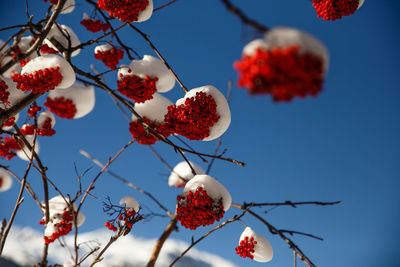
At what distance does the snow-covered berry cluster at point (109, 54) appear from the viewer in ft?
7.71

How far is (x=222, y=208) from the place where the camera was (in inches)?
66.6

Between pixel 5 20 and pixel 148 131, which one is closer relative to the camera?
pixel 148 131

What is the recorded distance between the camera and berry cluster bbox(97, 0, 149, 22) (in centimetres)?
165

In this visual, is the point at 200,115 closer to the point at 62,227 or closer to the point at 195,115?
the point at 195,115

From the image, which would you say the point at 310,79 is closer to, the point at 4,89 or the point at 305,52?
the point at 305,52

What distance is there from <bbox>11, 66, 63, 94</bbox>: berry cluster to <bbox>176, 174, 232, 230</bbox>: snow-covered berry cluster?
3.58 ft

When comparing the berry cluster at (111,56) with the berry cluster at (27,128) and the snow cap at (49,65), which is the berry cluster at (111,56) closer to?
the snow cap at (49,65)

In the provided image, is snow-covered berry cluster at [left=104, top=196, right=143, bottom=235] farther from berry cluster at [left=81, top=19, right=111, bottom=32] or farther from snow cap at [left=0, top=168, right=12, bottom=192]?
snow cap at [left=0, top=168, right=12, bottom=192]

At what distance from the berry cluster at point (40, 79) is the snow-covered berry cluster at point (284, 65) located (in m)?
1.32

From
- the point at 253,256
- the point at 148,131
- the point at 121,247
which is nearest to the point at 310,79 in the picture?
the point at 148,131

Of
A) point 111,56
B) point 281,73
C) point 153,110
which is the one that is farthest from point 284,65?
point 111,56

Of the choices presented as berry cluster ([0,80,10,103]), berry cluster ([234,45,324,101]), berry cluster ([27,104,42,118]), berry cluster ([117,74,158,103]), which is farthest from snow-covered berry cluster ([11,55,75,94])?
berry cluster ([234,45,324,101])

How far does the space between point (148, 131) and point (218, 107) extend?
23.2 inches

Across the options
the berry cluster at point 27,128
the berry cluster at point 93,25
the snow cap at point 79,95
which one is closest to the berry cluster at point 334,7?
the berry cluster at point 93,25
